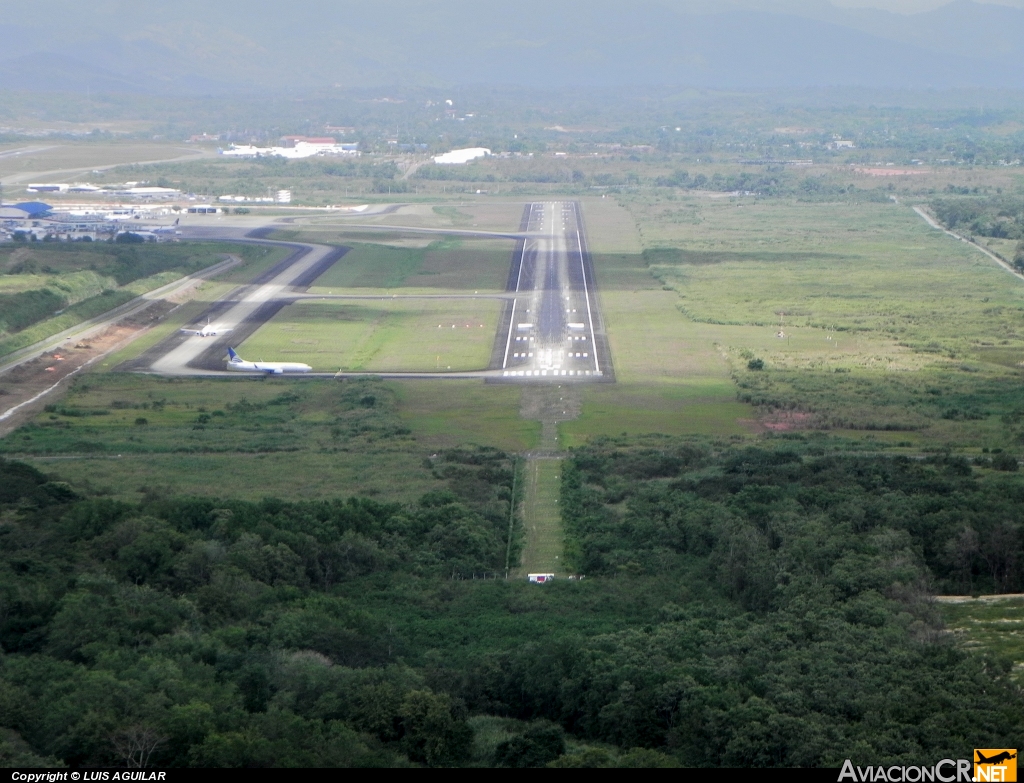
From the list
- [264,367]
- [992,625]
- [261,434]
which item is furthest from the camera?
[264,367]

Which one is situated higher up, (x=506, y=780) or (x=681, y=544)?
(x=506, y=780)

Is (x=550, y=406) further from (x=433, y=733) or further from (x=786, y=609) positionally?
(x=433, y=733)

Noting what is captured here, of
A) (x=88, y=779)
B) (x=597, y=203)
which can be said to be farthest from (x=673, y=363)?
(x=597, y=203)

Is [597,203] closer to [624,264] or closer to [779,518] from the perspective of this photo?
[624,264]

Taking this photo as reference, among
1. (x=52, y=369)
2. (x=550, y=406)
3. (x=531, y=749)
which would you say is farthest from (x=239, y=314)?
(x=531, y=749)

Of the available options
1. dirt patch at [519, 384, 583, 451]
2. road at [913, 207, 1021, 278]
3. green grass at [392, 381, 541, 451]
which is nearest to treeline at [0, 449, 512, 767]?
green grass at [392, 381, 541, 451]

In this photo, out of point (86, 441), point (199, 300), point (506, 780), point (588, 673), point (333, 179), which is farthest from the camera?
point (333, 179)
